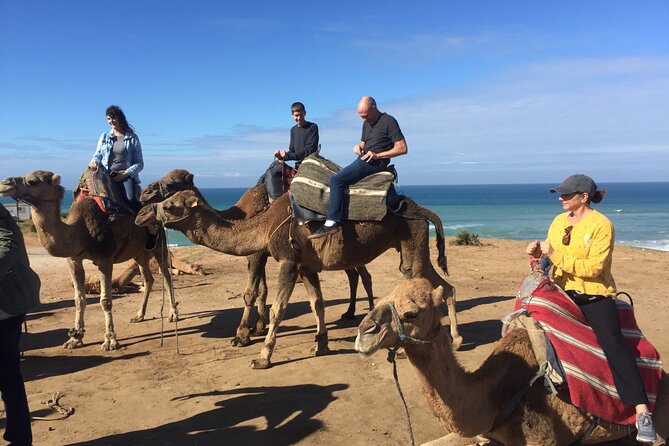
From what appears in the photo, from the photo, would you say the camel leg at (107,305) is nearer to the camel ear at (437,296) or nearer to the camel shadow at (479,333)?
the camel shadow at (479,333)

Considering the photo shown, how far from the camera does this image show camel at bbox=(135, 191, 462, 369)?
6.55 meters

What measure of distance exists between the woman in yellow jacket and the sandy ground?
67.4 inches

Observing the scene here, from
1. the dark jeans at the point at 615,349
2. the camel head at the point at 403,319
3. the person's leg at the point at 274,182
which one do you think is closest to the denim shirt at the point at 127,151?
the person's leg at the point at 274,182

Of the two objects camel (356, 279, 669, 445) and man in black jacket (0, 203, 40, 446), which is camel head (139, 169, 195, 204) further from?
camel (356, 279, 669, 445)

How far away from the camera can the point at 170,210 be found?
257 inches

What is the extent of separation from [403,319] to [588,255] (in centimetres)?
173

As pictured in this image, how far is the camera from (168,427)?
188 inches

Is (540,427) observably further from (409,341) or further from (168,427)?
(168,427)

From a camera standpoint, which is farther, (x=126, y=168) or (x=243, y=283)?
(x=243, y=283)

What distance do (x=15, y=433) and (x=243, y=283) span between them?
330 inches

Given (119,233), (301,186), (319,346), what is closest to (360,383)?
(319,346)

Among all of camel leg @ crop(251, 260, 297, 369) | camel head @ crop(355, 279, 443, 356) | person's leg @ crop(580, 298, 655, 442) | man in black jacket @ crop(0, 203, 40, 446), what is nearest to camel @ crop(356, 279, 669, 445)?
camel head @ crop(355, 279, 443, 356)

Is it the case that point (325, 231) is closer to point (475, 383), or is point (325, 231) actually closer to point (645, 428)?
point (475, 383)

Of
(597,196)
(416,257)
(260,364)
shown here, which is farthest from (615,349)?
(260,364)
